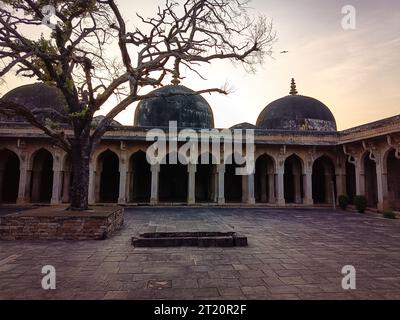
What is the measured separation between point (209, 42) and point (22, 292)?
9.25 metres

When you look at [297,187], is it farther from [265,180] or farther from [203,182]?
[203,182]

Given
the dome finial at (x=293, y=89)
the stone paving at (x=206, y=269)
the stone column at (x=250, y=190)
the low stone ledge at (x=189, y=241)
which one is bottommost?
the stone paving at (x=206, y=269)

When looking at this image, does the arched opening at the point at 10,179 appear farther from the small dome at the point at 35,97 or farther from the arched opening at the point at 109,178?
the arched opening at the point at 109,178

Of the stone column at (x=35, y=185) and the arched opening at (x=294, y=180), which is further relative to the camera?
the arched opening at (x=294, y=180)

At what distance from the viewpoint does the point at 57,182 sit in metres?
16.6

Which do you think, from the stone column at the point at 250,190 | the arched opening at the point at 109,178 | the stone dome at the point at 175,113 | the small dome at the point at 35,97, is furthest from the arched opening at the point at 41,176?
the stone column at the point at 250,190

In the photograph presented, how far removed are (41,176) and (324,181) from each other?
2021 centimetres

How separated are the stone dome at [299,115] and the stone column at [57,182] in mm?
15936

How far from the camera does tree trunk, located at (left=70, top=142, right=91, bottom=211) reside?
8.84 metres

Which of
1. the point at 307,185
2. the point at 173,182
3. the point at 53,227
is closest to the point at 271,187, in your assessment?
the point at 307,185

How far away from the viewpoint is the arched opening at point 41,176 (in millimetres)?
17438

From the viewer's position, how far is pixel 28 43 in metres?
7.68
